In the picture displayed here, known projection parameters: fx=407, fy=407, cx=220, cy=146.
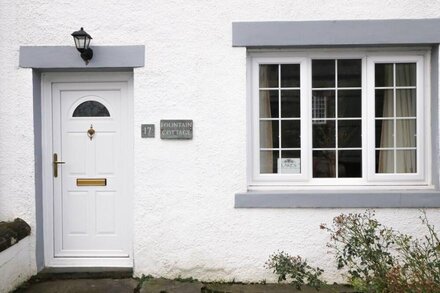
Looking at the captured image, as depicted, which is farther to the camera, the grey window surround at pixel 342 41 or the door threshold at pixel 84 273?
the door threshold at pixel 84 273

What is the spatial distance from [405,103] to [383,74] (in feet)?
1.63

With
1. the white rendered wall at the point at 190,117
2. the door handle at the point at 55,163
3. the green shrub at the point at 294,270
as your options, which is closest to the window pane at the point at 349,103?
the white rendered wall at the point at 190,117

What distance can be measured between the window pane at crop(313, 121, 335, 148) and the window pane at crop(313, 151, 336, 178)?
0.11 meters

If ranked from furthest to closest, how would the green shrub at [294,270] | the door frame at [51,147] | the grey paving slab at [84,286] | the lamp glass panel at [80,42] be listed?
the door frame at [51,147], the lamp glass panel at [80,42], the grey paving slab at [84,286], the green shrub at [294,270]

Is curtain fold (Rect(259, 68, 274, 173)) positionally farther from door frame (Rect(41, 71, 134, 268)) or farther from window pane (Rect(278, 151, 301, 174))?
door frame (Rect(41, 71, 134, 268))

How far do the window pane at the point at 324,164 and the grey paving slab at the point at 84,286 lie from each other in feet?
9.17

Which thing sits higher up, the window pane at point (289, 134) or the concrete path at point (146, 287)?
the window pane at point (289, 134)

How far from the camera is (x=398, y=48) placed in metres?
5.32

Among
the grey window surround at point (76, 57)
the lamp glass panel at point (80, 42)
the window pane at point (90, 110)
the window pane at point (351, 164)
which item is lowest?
the window pane at point (351, 164)

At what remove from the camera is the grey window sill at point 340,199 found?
518cm

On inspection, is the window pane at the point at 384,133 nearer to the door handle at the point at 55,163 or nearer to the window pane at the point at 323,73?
the window pane at the point at 323,73

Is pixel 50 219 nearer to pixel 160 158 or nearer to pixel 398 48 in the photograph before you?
pixel 160 158

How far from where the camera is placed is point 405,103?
5.48 meters

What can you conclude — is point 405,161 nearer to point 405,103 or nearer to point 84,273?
point 405,103
